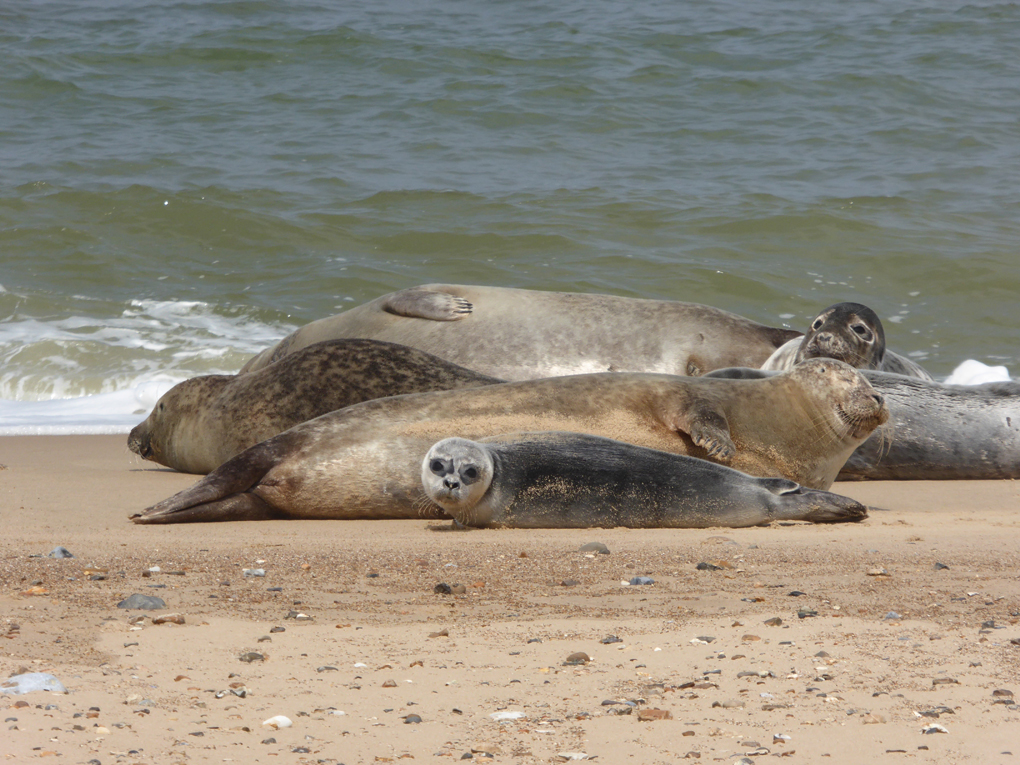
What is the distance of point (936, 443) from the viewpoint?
5.77 meters

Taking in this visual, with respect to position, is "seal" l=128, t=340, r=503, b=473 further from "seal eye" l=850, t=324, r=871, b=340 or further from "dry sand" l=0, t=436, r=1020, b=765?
"seal eye" l=850, t=324, r=871, b=340

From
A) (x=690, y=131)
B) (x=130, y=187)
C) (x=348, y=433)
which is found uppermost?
(x=690, y=131)

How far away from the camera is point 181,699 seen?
214 centimetres

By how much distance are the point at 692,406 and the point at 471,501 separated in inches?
44.9

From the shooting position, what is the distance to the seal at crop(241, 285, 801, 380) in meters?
7.19

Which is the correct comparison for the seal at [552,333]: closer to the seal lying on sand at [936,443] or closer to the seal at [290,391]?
the seal lying on sand at [936,443]

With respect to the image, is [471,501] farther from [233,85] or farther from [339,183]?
[233,85]

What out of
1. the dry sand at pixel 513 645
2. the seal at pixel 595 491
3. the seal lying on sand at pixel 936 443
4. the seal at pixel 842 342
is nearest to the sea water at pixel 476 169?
the seal at pixel 842 342

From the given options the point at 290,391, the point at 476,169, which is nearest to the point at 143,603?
the point at 290,391

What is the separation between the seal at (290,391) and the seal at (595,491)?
4.26ft

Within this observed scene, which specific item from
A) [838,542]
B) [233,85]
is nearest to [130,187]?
[233,85]

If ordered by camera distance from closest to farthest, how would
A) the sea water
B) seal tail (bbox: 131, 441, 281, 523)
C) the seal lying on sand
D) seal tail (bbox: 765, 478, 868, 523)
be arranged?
seal tail (bbox: 765, 478, 868, 523) < seal tail (bbox: 131, 441, 281, 523) < the seal lying on sand < the sea water

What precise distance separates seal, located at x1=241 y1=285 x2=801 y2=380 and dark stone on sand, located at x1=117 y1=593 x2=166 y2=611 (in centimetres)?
444

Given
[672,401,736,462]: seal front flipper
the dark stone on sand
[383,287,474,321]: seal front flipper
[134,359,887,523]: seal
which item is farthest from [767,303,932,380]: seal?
the dark stone on sand
